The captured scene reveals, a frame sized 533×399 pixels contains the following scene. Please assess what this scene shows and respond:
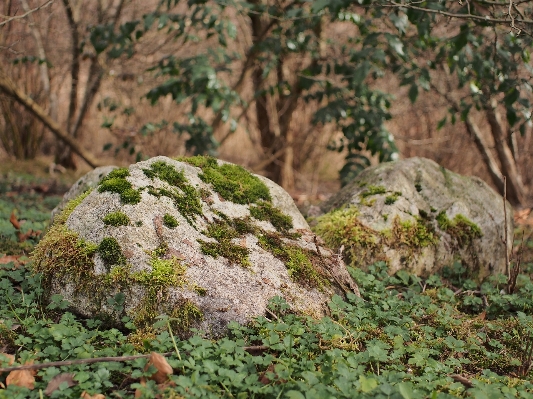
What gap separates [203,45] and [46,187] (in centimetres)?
372

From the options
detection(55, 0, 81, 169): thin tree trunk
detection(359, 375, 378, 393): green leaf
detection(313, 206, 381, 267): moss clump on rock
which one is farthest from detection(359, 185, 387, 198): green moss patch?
detection(55, 0, 81, 169): thin tree trunk

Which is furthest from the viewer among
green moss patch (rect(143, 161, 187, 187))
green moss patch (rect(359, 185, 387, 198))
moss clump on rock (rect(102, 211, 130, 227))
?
green moss patch (rect(359, 185, 387, 198))

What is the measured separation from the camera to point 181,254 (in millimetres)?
2666

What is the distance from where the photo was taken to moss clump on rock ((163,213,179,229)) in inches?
109

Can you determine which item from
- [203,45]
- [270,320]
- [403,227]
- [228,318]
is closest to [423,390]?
[270,320]

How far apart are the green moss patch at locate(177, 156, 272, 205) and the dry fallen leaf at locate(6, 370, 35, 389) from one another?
5.27ft

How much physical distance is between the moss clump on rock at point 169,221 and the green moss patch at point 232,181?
51 centimetres


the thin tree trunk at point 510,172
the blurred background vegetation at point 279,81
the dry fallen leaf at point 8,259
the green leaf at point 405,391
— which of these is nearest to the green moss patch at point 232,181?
the dry fallen leaf at point 8,259

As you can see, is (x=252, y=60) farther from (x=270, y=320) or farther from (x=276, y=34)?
(x=270, y=320)

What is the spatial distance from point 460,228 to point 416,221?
389mm

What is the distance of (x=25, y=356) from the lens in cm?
208

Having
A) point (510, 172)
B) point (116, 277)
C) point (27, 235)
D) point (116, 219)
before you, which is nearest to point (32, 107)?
point (27, 235)

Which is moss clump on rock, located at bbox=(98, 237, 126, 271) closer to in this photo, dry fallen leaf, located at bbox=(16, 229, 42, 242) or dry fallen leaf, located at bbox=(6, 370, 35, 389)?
dry fallen leaf, located at bbox=(6, 370, 35, 389)

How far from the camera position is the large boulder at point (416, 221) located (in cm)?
353
